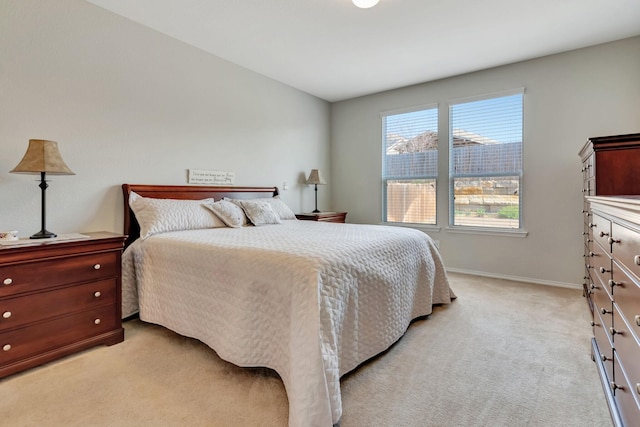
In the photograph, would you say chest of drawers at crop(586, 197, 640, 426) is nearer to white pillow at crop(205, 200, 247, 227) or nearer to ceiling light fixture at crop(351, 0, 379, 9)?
ceiling light fixture at crop(351, 0, 379, 9)

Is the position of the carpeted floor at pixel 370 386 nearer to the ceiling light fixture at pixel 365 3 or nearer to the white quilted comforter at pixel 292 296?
the white quilted comforter at pixel 292 296

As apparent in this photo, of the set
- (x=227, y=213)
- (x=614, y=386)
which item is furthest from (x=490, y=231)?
(x=227, y=213)

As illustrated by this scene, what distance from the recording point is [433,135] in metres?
4.32

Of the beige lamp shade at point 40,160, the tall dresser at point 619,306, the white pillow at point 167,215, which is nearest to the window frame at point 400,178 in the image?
the tall dresser at point 619,306

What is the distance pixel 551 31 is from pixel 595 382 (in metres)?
2.95

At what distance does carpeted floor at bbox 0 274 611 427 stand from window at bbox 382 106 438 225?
2.28 meters

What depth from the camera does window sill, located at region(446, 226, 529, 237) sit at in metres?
3.74

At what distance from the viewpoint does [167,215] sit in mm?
2670

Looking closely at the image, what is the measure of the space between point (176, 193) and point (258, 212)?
80 centimetres

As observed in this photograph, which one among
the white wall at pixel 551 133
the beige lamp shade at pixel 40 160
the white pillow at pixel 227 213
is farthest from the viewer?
the white wall at pixel 551 133

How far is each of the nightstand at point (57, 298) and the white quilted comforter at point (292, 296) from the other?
275 mm

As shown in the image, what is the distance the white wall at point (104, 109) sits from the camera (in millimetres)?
2240

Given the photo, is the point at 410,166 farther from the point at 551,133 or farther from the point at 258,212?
the point at 258,212

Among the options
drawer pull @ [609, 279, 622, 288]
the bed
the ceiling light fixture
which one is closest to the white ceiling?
the ceiling light fixture
